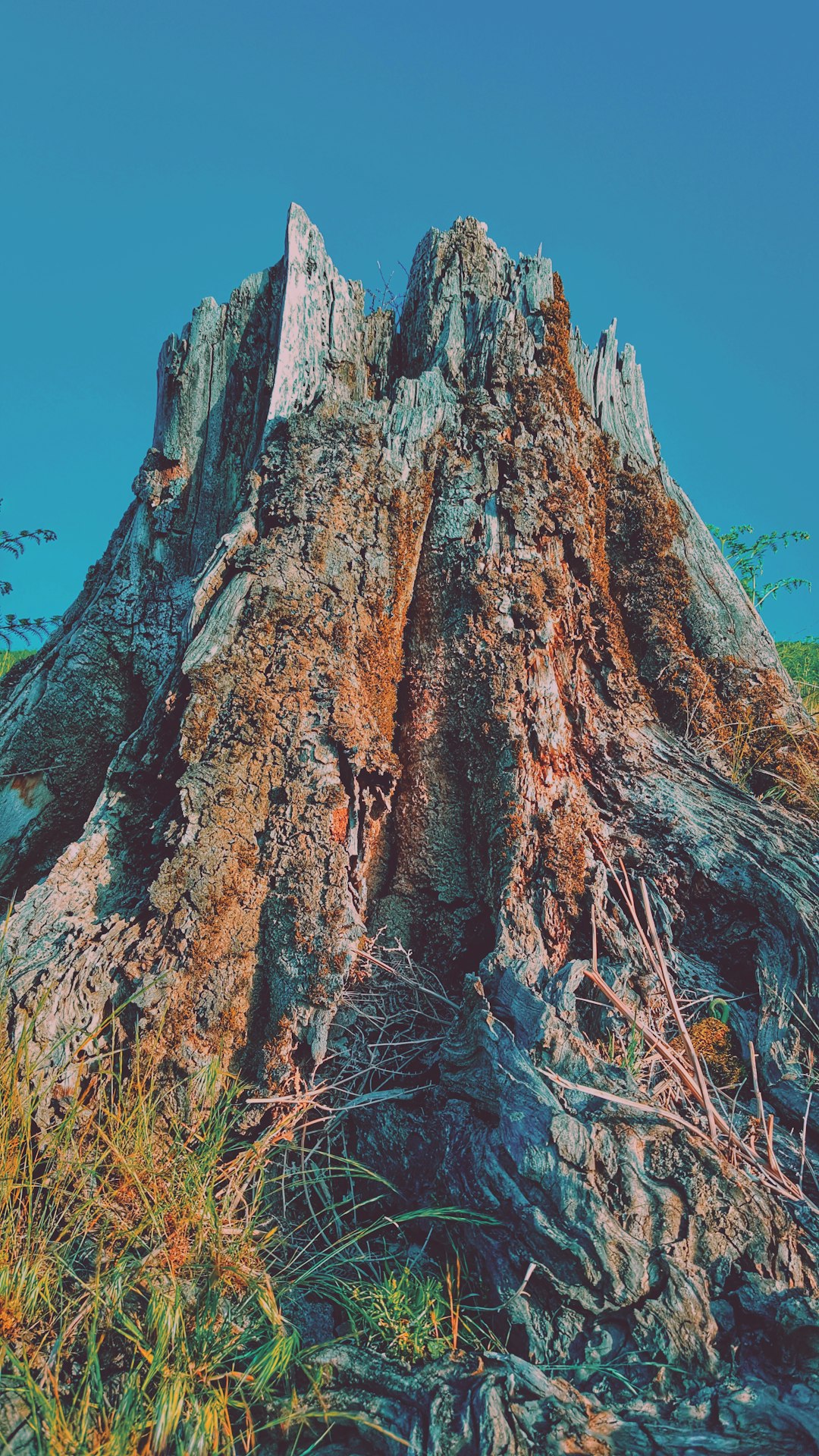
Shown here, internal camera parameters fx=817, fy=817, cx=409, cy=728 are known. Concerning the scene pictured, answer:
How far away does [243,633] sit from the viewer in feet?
10.6

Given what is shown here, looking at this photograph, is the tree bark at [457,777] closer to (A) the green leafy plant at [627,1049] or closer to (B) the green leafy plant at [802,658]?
(A) the green leafy plant at [627,1049]

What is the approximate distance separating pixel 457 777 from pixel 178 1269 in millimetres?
1846

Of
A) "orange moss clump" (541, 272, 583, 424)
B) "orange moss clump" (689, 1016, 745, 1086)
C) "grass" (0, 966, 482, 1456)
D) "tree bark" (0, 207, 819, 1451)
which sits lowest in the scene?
"grass" (0, 966, 482, 1456)

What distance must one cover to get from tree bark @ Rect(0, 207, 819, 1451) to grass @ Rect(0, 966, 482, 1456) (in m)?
0.17

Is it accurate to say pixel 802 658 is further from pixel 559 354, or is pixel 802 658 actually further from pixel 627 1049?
pixel 627 1049

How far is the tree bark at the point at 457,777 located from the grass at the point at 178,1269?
0.55ft

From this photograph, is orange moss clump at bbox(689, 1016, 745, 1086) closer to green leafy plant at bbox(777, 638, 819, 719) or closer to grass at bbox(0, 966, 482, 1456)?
grass at bbox(0, 966, 482, 1456)

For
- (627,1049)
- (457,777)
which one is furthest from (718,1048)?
(457,777)

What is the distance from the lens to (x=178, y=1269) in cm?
201

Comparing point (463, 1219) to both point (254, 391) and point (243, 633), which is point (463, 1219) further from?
point (254, 391)

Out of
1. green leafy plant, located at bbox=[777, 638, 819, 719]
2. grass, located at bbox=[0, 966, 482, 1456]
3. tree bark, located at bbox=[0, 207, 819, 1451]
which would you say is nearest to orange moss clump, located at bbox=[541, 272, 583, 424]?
tree bark, located at bbox=[0, 207, 819, 1451]

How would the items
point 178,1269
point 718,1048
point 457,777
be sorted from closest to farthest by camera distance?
point 178,1269 < point 718,1048 < point 457,777

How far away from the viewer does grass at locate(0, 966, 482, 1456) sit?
1.71 m

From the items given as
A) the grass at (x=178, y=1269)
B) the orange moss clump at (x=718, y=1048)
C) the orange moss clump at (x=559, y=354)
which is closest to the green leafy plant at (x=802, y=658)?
the orange moss clump at (x=559, y=354)
